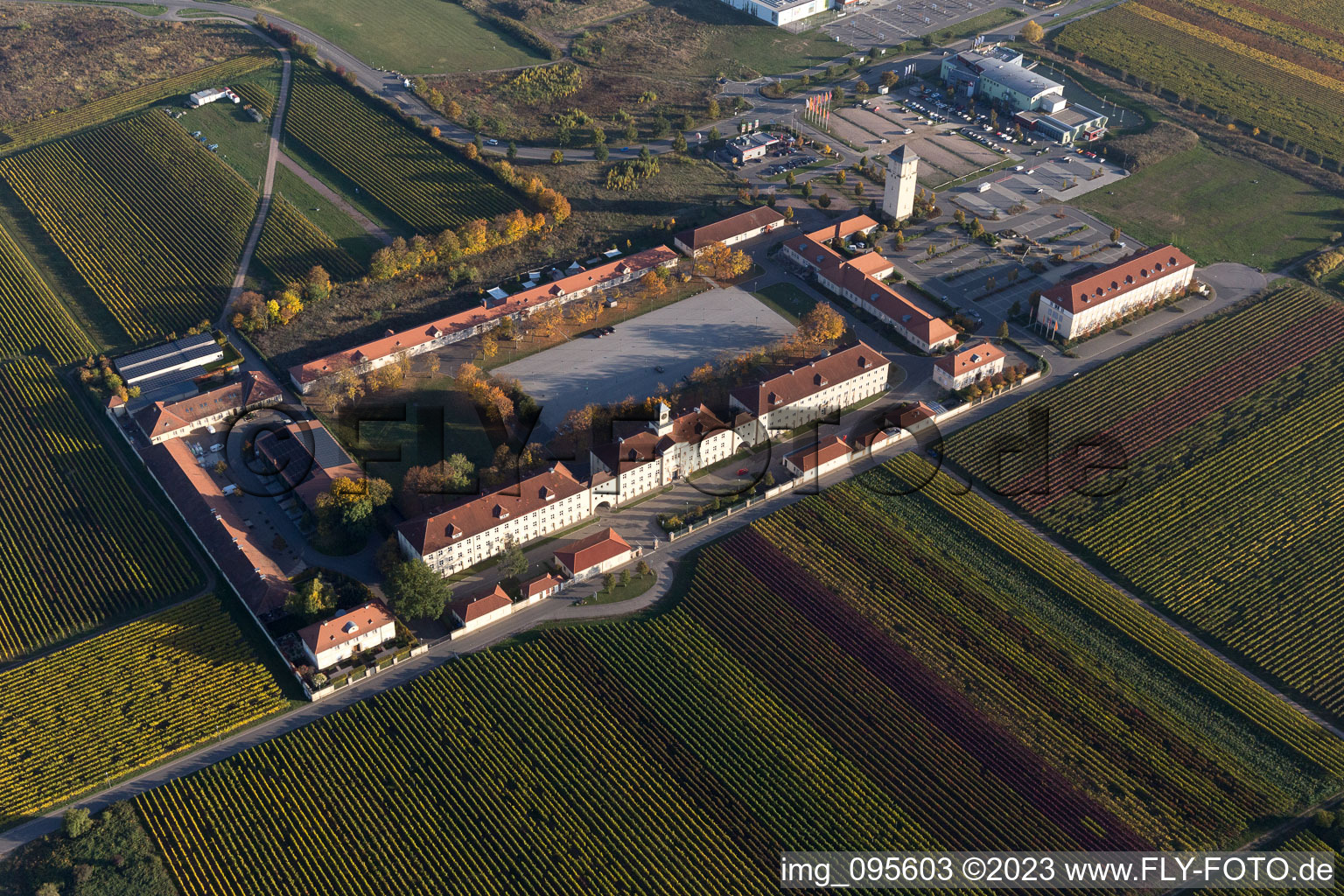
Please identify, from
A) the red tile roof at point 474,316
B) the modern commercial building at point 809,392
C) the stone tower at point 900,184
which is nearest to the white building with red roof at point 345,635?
the red tile roof at point 474,316

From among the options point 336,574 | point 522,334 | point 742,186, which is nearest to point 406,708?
point 336,574

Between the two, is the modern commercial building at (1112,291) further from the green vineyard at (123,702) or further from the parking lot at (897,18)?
the green vineyard at (123,702)

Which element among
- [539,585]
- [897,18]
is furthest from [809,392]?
[897,18]

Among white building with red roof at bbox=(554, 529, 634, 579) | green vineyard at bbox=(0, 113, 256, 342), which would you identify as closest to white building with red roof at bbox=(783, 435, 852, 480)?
white building with red roof at bbox=(554, 529, 634, 579)

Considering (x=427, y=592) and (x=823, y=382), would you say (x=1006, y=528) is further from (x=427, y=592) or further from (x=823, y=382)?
(x=427, y=592)

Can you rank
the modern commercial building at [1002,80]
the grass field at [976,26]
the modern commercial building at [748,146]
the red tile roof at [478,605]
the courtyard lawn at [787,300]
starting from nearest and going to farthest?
1. the red tile roof at [478,605]
2. the courtyard lawn at [787,300]
3. the modern commercial building at [748,146]
4. the modern commercial building at [1002,80]
5. the grass field at [976,26]
